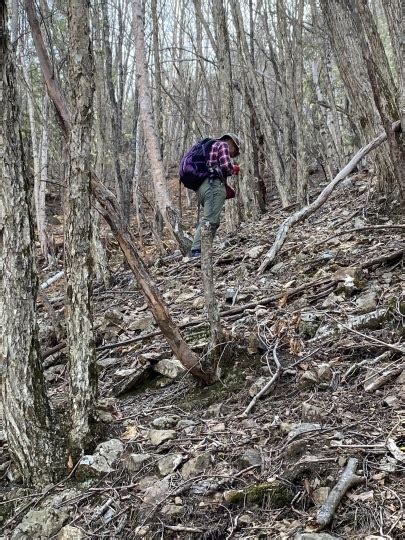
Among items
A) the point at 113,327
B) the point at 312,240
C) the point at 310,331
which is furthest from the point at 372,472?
the point at 312,240

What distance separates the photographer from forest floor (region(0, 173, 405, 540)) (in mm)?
2248

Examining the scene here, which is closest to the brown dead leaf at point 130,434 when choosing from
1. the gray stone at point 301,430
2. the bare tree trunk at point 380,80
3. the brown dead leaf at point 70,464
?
the brown dead leaf at point 70,464

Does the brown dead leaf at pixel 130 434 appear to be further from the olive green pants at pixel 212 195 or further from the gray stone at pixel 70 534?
the olive green pants at pixel 212 195

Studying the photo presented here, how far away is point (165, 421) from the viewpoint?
10.6 feet

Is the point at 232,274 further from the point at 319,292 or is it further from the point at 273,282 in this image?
the point at 319,292

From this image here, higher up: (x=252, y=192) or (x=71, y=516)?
(x=252, y=192)

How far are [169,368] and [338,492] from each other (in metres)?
1.98

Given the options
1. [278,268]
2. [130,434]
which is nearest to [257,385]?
[130,434]

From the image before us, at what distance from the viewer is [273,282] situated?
513 centimetres

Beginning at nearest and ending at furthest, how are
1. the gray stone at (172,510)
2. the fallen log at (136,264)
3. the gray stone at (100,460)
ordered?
the gray stone at (172,510) → the gray stone at (100,460) → the fallen log at (136,264)

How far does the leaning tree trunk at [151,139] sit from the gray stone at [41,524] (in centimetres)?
557

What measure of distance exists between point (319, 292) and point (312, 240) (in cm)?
177

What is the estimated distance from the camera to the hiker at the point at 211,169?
6051 mm

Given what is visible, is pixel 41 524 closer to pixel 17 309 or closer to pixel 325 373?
pixel 17 309
